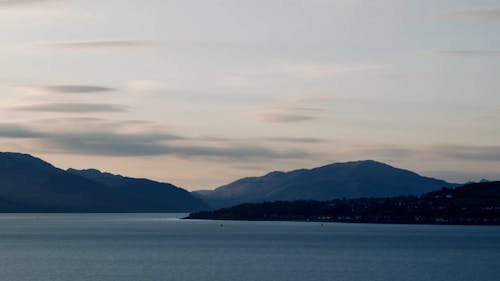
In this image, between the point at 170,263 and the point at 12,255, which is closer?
the point at 170,263

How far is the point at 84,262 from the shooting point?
488 ft

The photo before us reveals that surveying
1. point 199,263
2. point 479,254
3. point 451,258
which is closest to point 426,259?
point 451,258

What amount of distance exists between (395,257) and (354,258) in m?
7.45

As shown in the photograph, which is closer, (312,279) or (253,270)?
(312,279)

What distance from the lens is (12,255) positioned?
554 feet

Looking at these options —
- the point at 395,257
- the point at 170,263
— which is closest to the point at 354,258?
the point at 395,257

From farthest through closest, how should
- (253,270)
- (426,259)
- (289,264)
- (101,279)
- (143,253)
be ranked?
1. (143,253)
2. (426,259)
3. (289,264)
4. (253,270)
5. (101,279)

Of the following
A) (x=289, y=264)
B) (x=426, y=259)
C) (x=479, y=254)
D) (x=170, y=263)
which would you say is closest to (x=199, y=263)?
(x=170, y=263)

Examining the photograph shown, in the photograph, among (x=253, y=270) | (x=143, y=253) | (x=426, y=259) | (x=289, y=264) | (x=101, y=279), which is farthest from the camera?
(x=143, y=253)

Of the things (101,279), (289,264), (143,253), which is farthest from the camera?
(143,253)

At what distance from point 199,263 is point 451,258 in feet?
137

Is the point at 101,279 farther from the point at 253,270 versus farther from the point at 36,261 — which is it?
the point at 36,261

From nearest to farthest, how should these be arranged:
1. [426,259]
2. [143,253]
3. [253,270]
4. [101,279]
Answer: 1. [101,279]
2. [253,270]
3. [426,259]
4. [143,253]

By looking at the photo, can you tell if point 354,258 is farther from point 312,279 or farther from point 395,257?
point 312,279
